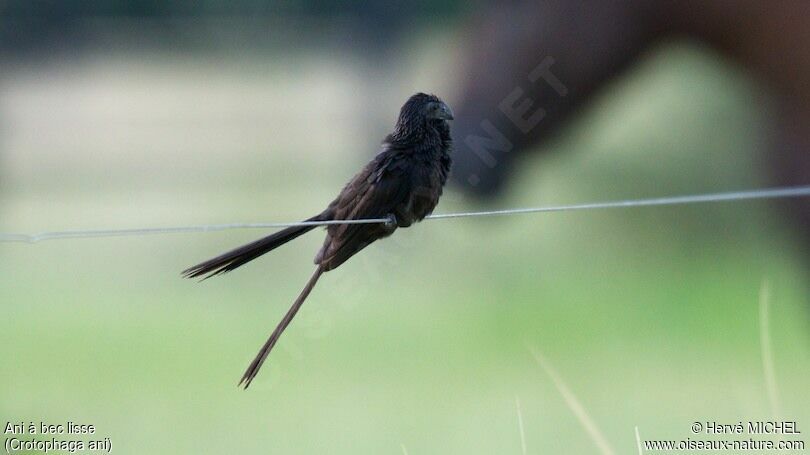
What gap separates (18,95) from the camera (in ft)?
21.6

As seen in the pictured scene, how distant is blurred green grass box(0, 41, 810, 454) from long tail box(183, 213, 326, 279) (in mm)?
893

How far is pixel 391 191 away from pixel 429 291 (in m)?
2.19

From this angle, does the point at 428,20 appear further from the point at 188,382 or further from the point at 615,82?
the point at 188,382

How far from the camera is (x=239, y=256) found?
7.08ft

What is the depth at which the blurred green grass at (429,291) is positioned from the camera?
3.36 metres

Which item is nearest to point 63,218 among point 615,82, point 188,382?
point 188,382

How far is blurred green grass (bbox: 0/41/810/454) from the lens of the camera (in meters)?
3.36

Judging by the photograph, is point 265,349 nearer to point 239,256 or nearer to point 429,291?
point 239,256

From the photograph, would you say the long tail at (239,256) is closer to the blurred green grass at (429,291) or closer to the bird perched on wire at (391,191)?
the bird perched on wire at (391,191)

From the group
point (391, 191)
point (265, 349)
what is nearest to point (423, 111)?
point (391, 191)

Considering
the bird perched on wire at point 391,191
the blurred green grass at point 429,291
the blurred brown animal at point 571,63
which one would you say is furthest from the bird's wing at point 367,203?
the blurred brown animal at point 571,63

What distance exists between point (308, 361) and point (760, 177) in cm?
211

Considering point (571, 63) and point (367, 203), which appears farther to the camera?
point (571, 63)

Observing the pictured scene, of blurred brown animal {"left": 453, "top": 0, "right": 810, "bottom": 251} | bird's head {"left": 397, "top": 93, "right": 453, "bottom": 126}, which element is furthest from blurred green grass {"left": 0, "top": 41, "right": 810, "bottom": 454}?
bird's head {"left": 397, "top": 93, "right": 453, "bottom": 126}
